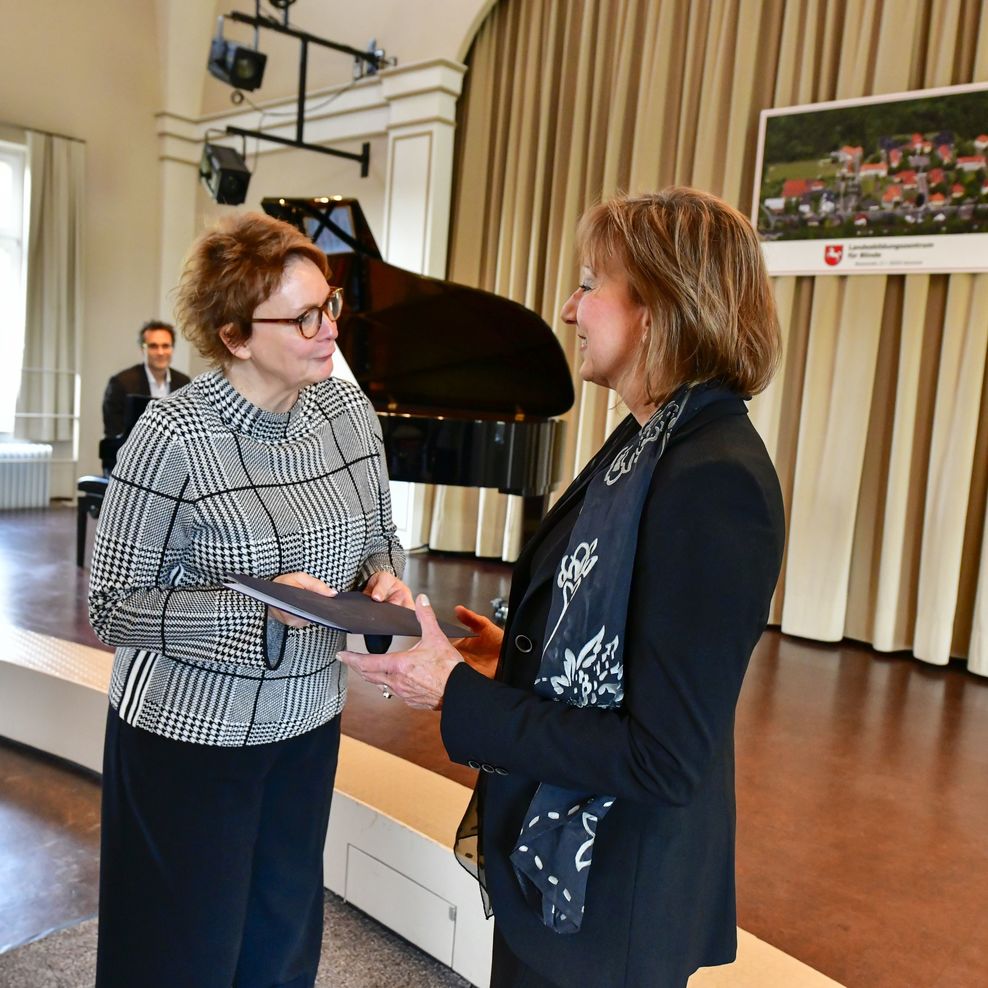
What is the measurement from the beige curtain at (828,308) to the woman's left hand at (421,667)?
4.32 m

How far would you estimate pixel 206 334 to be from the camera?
162 centimetres

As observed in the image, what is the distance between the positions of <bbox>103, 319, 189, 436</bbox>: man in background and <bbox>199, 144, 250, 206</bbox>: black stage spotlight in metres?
1.52

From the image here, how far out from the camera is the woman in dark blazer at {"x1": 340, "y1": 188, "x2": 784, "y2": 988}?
100 cm

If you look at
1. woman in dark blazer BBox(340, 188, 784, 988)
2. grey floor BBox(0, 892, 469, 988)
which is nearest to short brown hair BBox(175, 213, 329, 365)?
woman in dark blazer BBox(340, 188, 784, 988)

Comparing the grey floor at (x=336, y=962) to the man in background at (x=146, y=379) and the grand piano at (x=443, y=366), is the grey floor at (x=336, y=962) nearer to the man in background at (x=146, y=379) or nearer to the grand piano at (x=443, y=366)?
the grand piano at (x=443, y=366)

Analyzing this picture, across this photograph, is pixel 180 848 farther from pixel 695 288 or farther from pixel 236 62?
pixel 236 62

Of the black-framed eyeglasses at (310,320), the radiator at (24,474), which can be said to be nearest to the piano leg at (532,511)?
the black-framed eyeglasses at (310,320)

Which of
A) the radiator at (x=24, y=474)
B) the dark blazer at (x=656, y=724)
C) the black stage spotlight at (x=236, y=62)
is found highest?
the black stage spotlight at (x=236, y=62)

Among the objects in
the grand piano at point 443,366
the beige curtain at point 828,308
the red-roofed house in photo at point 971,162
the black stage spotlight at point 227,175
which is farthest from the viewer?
the black stage spotlight at point 227,175

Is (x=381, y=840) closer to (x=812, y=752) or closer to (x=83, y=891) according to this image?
(x=83, y=891)

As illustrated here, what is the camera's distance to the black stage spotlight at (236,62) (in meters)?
7.13

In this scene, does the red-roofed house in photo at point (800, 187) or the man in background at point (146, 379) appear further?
the man in background at point (146, 379)

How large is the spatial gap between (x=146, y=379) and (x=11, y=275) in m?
2.79

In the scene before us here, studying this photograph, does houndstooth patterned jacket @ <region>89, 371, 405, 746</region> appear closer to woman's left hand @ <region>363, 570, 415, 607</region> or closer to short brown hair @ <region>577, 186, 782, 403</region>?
woman's left hand @ <region>363, 570, 415, 607</region>
